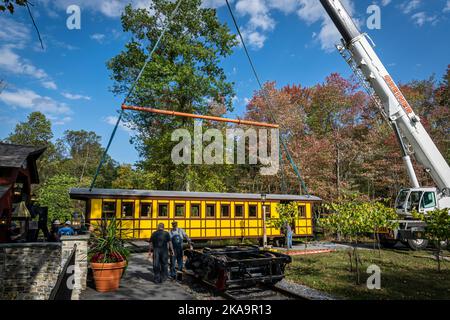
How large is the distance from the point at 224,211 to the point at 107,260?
954 centimetres

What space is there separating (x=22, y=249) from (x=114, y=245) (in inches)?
97.9

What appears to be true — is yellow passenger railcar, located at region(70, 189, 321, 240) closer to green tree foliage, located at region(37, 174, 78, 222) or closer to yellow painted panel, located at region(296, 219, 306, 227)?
yellow painted panel, located at region(296, 219, 306, 227)

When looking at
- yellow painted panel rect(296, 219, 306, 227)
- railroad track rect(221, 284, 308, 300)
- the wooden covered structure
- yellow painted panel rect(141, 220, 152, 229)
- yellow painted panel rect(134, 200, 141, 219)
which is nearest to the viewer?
railroad track rect(221, 284, 308, 300)

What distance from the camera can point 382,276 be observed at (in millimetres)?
10031

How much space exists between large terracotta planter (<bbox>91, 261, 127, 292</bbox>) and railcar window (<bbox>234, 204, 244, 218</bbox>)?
9.92 m

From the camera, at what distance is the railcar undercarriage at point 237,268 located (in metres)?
7.58

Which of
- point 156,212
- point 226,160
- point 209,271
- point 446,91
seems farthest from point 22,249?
point 446,91

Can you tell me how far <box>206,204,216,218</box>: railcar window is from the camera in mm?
16625

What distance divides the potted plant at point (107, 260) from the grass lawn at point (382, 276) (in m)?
5.13

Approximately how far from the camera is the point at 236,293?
26.0 feet

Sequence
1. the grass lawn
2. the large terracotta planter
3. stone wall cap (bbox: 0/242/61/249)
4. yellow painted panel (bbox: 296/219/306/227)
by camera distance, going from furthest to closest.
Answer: yellow painted panel (bbox: 296/219/306/227), stone wall cap (bbox: 0/242/61/249), the grass lawn, the large terracotta planter

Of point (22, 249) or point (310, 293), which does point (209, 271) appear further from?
point (22, 249)

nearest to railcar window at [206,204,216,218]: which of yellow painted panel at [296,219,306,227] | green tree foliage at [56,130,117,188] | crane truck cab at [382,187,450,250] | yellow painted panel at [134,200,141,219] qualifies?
yellow painted panel at [134,200,141,219]
